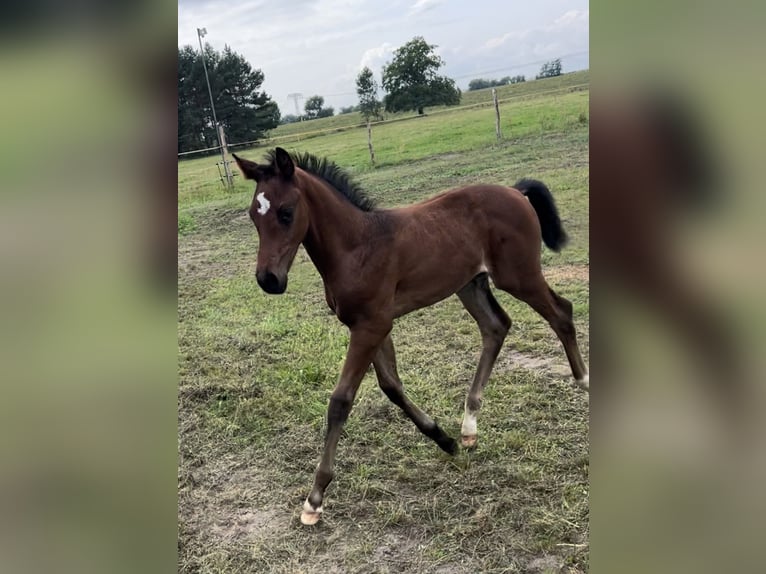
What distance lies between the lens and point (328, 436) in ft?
8.30

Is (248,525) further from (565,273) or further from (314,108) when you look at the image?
(314,108)

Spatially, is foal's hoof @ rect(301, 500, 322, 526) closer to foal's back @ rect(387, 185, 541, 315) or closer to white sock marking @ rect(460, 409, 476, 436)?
white sock marking @ rect(460, 409, 476, 436)

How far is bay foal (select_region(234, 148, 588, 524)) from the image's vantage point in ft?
7.33

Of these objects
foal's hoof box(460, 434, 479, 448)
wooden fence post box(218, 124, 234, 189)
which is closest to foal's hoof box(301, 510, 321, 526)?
foal's hoof box(460, 434, 479, 448)

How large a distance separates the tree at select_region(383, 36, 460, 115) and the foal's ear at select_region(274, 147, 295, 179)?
6.12 metres

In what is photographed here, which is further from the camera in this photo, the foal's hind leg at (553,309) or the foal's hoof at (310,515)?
the foal's hind leg at (553,309)

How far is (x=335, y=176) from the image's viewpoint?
8.53 ft

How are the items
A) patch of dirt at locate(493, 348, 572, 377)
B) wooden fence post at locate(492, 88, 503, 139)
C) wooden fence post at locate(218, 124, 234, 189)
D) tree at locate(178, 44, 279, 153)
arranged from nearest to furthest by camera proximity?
patch of dirt at locate(493, 348, 572, 377)
tree at locate(178, 44, 279, 153)
wooden fence post at locate(218, 124, 234, 189)
wooden fence post at locate(492, 88, 503, 139)

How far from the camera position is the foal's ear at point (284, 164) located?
7.09ft

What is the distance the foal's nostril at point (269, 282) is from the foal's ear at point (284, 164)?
1.35ft

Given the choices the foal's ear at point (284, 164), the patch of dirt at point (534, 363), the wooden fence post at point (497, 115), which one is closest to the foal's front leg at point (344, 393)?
the foal's ear at point (284, 164)

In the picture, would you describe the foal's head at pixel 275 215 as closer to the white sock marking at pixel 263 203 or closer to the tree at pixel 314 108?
the white sock marking at pixel 263 203

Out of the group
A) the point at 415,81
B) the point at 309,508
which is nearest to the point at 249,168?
the point at 309,508
